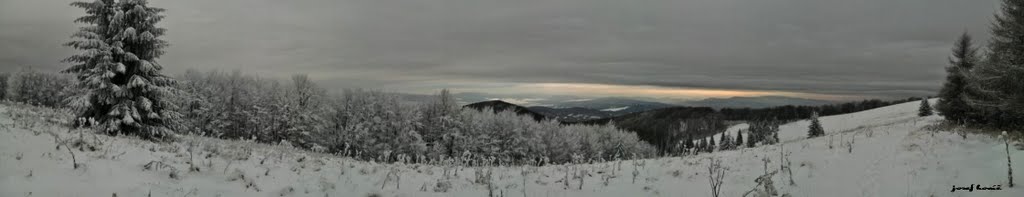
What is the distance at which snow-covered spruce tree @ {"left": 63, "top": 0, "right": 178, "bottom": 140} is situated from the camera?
14.8 meters

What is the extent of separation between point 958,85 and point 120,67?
3390 cm

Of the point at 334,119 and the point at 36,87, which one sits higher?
the point at 36,87

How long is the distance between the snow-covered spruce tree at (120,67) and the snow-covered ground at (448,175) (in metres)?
7.40

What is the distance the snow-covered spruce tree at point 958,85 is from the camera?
1844cm

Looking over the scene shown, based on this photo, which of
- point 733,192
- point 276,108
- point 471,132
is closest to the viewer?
point 733,192

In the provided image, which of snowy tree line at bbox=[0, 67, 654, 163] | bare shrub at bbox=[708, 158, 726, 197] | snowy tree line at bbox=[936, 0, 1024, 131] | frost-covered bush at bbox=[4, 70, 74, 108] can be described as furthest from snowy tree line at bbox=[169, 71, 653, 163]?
frost-covered bush at bbox=[4, 70, 74, 108]

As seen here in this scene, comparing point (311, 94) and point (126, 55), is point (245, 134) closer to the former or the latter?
point (311, 94)

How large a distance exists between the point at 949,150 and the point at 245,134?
53833 millimetres

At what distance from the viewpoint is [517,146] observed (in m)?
58.4

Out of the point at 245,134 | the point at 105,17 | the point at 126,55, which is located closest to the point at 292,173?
the point at 126,55

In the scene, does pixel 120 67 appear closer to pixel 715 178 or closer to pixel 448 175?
pixel 448 175

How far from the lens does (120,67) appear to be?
14.7 m

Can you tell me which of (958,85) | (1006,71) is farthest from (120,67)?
(958,85)

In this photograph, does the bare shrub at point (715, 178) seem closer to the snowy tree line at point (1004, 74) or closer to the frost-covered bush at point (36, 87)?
the snowy tree line at point (1004, 74)
